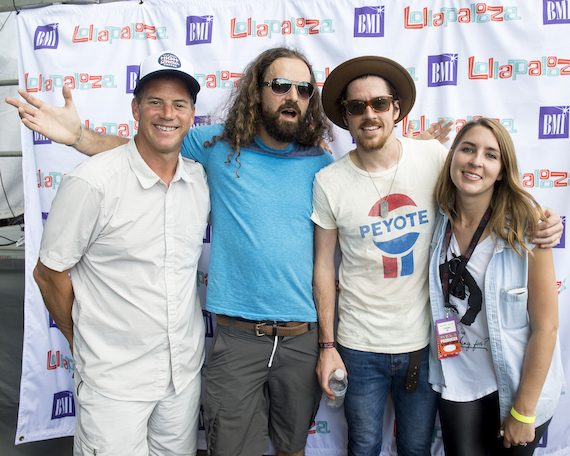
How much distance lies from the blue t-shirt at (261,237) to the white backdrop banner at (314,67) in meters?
0.71

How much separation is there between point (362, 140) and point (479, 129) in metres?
0.56

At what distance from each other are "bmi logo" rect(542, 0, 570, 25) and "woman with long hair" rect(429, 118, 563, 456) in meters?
1.34

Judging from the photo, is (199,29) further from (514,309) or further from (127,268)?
(514,309)

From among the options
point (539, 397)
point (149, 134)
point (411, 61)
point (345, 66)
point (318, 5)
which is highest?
point (318, 5)

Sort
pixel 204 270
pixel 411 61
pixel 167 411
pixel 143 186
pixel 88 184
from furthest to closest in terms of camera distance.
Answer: pixel 204 270
pixel 411 61
pixel 167 411
pixel 143 186
pixel 88 184

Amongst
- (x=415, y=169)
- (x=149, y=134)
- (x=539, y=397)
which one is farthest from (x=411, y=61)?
(x=539, y=397)

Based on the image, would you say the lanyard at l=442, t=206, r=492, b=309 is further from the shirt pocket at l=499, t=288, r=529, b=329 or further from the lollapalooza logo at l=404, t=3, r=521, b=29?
the lollapalooza logo at l=404, t=3, r=521, b=29

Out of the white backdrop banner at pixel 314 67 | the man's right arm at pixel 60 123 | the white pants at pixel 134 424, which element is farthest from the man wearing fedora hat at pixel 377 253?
the man's right arm at pixel 60 123

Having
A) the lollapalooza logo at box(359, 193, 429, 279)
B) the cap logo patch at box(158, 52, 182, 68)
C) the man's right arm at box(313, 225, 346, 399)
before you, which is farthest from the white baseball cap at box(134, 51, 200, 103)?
the lollapalooza logo at box(359, 193, 429, 279)

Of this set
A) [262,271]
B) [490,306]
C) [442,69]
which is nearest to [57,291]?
[262,271]

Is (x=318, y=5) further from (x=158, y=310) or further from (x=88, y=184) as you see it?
(x=158, y=310)

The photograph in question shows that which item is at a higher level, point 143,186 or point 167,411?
point 143,186

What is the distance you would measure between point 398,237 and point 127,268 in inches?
55.6

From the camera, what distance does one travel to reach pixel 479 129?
62.6 inches
